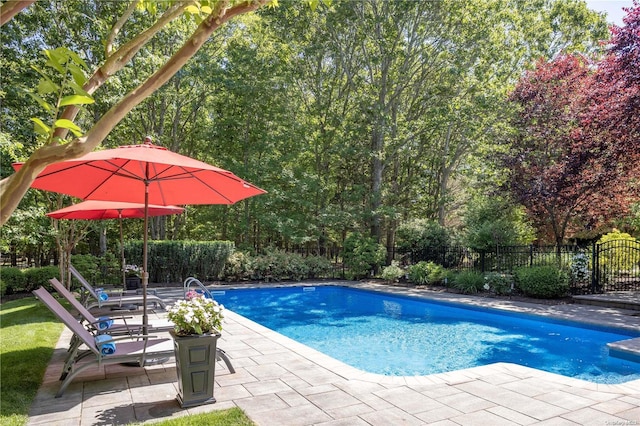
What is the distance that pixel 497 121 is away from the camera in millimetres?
16141

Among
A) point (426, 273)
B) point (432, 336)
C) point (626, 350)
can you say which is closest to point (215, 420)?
point (626, 350)

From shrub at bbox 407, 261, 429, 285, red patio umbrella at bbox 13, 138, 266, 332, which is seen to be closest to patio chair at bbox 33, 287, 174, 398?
red patio umbrella at bbox 13, 138, 266, 332

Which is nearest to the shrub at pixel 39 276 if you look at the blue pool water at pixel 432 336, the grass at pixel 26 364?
the grass at pixel 26 364

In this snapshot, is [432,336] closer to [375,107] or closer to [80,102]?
[80,102]

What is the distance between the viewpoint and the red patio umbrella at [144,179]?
4241mm

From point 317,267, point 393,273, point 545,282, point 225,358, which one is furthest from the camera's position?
point 317,267

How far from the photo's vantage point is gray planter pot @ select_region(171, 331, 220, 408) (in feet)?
12.9

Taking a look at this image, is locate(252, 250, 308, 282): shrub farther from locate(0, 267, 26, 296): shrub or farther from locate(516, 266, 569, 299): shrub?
locate(516, 266, 569, 299): shrub

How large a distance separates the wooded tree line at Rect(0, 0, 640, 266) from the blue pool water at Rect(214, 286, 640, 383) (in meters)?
4.97

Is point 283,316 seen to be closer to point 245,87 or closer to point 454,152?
point 245,87

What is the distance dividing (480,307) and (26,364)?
907cm

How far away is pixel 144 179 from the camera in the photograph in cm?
509

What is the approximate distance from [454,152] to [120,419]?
1898cm

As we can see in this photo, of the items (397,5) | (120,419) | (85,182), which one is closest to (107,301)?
(85,182)
